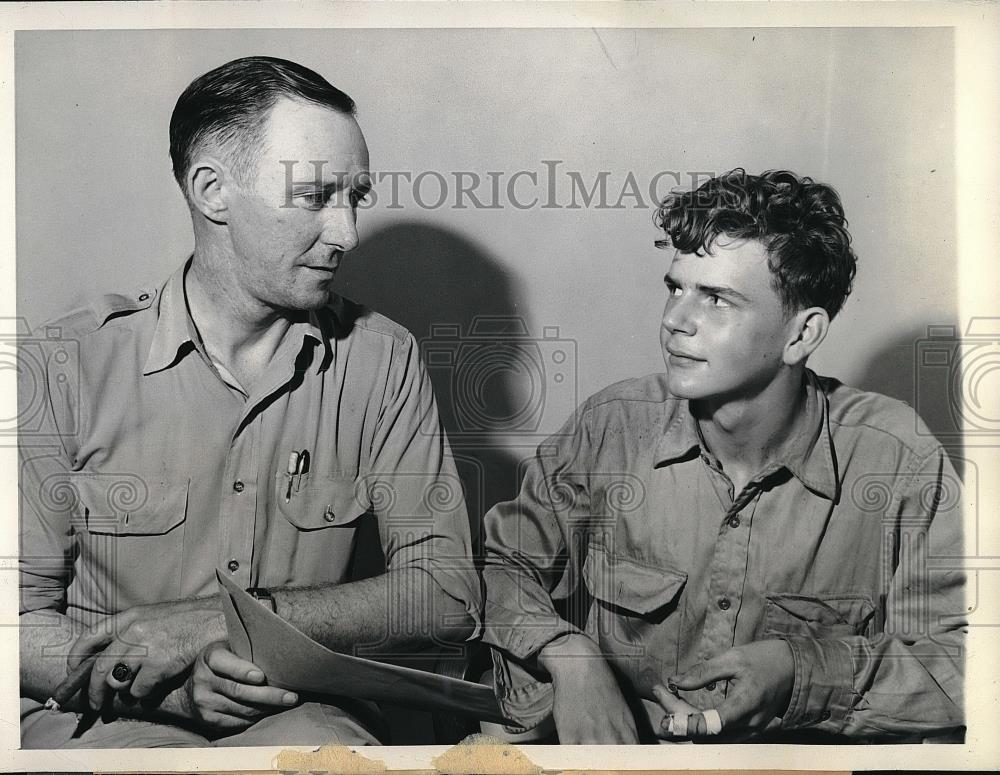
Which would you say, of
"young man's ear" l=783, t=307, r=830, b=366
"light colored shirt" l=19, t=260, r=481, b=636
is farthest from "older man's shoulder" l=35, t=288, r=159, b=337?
"young man's ear" l=783, t=307, r=830, b=366

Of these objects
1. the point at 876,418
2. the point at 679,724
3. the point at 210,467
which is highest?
the point at 876,418

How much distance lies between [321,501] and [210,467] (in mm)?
316

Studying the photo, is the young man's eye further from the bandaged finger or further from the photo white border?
the bandaged finger

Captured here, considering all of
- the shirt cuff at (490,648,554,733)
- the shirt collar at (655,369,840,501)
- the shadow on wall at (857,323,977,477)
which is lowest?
the shirt cuff at (490,648,554,733)

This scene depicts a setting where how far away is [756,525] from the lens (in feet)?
10.4

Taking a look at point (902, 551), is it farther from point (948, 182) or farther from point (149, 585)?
point (149, 585)

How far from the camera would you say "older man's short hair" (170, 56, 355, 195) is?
10.0ft

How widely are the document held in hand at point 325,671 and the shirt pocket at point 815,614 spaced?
0.80 metres

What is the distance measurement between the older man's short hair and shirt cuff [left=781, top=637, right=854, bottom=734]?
1932 mm

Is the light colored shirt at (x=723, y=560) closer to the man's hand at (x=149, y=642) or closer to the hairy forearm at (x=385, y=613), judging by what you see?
the hairy forearm at (x=385, y=613)

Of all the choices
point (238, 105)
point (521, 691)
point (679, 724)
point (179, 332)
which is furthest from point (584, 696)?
point (238, 105)

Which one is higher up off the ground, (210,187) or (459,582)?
(210,187)

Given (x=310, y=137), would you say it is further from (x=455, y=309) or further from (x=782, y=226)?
(x=782, y=226)

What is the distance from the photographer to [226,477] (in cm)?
312
